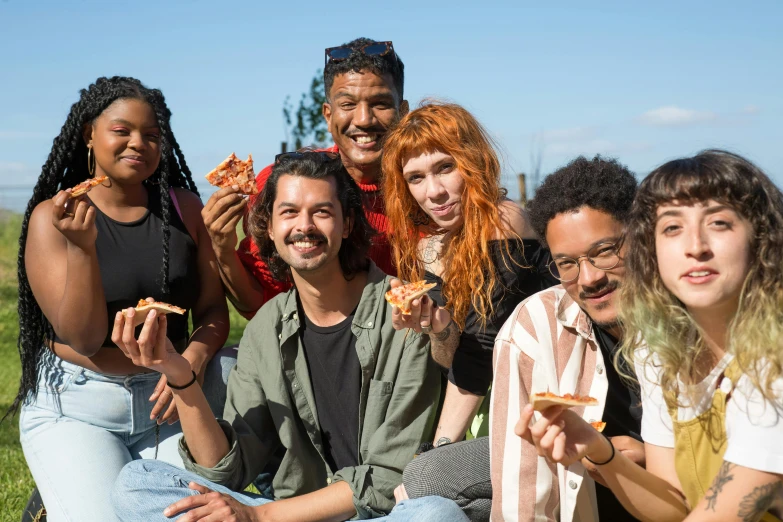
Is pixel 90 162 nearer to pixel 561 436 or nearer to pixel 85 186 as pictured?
pixel 85 186

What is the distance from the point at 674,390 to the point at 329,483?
2125mm

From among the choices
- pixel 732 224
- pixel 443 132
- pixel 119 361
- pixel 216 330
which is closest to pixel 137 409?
pixel 119 361

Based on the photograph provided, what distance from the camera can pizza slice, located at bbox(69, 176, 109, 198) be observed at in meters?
4.87

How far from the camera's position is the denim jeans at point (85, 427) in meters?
4.89

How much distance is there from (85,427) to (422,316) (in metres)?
2.30

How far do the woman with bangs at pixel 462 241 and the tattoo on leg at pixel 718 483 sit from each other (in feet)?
4.73

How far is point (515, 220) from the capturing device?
4742 mm

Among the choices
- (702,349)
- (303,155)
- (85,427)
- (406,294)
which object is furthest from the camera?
(85,427)

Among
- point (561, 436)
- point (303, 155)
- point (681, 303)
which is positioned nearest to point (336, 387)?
point (303, 155)

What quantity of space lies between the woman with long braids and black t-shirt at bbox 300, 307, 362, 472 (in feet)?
2.82

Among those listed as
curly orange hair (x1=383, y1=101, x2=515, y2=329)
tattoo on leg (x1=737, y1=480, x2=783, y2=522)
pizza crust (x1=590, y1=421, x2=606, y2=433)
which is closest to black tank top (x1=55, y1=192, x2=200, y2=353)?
curly orange hair (x1=383, y1=101, x2=515, y2=329)

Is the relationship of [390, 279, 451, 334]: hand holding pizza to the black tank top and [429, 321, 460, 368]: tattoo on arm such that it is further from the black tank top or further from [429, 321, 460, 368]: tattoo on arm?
the black tank top

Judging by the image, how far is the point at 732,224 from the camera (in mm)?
3156

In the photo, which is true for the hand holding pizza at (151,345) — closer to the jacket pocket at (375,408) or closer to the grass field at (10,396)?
the jacket pocket at (375,408)
